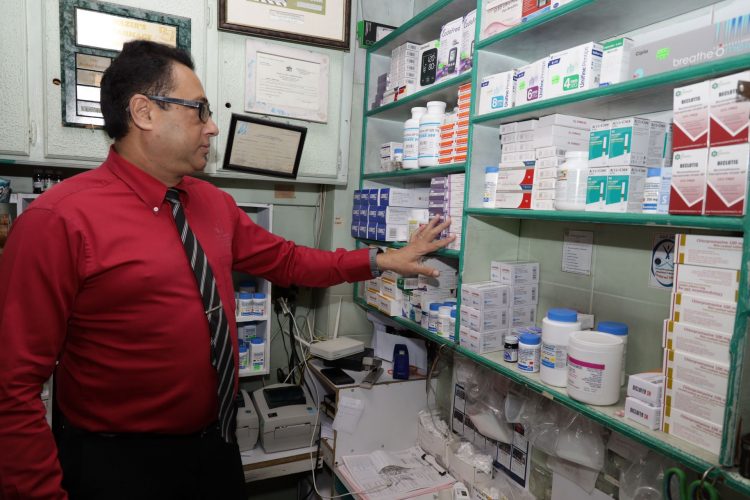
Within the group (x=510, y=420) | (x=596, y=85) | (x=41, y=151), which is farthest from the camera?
(x=41, y=151)

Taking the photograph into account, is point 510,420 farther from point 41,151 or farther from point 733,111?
point 41,151

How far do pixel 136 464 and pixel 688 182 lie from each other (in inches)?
63.6

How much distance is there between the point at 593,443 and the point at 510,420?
36 cm

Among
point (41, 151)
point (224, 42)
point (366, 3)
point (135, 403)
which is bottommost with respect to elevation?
point (135, 403)

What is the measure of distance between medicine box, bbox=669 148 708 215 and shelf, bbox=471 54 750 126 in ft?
0.54

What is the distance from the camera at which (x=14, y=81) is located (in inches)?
77.1

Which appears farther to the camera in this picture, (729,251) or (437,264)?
(437,264)

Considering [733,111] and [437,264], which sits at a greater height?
[733,111]

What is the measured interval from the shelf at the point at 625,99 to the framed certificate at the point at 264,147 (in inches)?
41.7

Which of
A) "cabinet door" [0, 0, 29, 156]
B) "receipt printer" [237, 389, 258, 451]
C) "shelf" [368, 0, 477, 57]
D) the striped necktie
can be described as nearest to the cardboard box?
the striped necktie

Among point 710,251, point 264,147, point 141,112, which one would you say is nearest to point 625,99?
point 710,251

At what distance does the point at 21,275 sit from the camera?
1187 mm

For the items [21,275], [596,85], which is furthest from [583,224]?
[21,275]

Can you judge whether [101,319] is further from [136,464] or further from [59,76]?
[59,76]
